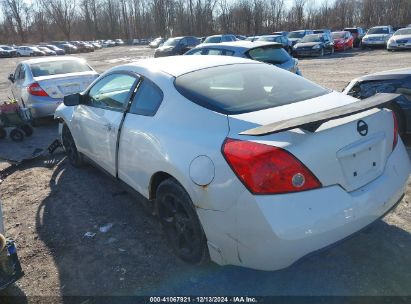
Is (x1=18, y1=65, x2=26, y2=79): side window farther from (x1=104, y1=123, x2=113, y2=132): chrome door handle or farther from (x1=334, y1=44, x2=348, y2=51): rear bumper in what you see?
(x1=334, y1=44, x2=348, y2=51): rear bumper

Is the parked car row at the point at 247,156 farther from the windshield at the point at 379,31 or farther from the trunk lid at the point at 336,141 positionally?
the windshield at the point at 379,31

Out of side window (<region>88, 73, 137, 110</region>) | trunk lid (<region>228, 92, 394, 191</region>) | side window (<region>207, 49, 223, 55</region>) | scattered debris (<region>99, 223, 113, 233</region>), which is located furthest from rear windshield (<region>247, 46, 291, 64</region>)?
trunk lid (<region>228, 92, 394, 191</region>)

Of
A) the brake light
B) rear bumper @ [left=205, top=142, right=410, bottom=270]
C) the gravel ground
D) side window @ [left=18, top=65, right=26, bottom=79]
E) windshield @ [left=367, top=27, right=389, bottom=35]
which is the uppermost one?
windshield @ [left=367, top=27, right=389, bottom=35]

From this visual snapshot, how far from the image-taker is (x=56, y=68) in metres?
8.60

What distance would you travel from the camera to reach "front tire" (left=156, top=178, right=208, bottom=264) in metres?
2.75

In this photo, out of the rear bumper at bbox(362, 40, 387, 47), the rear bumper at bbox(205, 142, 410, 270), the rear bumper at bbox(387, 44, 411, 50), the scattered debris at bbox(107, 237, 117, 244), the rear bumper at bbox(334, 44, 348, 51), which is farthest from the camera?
the rear bumper at bbox(362, 40, 387, 47)

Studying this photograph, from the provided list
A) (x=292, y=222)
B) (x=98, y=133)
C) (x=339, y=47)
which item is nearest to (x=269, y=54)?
(x=98, y=133)

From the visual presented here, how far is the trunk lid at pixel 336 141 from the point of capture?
227 centimetres

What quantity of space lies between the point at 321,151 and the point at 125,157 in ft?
6.31

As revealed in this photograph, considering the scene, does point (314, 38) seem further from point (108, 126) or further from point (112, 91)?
point (108, 126)

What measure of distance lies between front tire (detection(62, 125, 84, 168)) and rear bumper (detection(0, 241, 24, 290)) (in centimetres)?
252

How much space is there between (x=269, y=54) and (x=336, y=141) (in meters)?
6.70

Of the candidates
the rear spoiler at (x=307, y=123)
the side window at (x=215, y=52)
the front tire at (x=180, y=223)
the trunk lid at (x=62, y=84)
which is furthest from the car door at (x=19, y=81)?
the rear spoiler at (x=307, y=123)

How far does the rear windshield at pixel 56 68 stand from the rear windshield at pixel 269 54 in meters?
3.89
